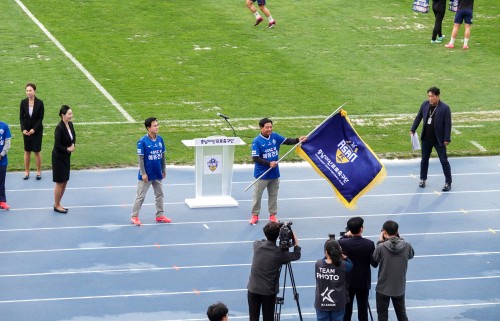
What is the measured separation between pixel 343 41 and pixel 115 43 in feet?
19.9

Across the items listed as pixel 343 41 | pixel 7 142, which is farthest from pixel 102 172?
pixel 343 41

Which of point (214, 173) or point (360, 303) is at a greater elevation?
point (214, 173)

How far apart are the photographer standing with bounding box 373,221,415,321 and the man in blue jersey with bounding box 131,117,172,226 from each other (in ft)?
17.6

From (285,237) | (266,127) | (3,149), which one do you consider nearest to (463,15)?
(266,127)

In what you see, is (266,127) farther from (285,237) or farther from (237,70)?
(237,70)

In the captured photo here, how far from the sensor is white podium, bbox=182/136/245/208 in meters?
18.3

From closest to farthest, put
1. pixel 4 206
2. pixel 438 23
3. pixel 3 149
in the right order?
pixel 3 149 → pixel 4 206 → pixel 438 23

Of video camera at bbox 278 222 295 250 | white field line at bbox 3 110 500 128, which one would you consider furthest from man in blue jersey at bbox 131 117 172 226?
white field line at bbox 3 110 500 128

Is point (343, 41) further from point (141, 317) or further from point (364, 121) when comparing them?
point (141, 317)

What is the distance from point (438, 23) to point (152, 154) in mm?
14145

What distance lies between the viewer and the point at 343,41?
29078mm

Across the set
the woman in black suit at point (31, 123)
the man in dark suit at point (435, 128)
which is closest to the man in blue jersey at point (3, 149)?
the woman in black suit at point (31, 123)

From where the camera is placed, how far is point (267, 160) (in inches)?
670

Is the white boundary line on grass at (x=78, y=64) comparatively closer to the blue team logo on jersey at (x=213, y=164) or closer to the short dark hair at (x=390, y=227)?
the blue team logo on jersey at (x=213, y=164)
